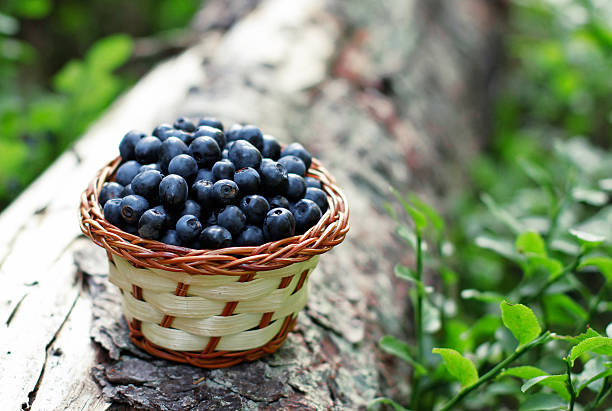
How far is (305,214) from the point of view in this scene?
3.35 feet

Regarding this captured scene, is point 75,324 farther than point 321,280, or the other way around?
point 321,280

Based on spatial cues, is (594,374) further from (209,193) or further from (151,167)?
(151,167)

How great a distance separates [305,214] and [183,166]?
0.26 meters

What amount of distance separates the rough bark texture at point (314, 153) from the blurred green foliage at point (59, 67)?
0.26 metres

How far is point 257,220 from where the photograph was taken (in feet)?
3.23

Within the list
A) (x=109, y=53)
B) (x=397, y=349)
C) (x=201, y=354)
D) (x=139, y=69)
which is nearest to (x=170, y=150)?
(x=201, y=354)

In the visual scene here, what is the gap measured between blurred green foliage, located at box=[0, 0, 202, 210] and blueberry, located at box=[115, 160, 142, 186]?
1019mm

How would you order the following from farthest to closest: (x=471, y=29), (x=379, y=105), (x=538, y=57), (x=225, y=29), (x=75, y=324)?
(x=538, y=57)
(x=471, y=29)
(x=225, y=29)
(x=379, y=105)
(x=75, y=324)

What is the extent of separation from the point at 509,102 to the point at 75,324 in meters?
3.69

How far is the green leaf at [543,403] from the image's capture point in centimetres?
104

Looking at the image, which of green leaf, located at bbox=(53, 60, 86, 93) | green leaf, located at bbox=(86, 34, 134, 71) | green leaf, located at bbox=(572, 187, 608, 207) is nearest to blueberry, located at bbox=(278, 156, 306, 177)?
green leaf, located at bbox=(572, 187, 608, 207)

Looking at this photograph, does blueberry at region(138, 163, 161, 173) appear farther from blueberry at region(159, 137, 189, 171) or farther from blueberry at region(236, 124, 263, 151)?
blueberry at region(236, 124, 263, 151)

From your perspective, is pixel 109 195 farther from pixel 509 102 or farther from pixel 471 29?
pixel 509 102

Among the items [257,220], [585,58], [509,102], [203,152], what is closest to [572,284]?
[257,220]
